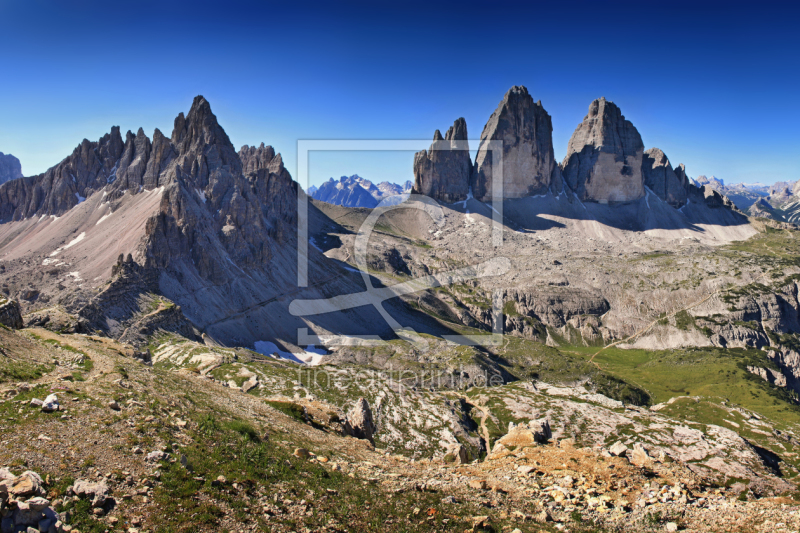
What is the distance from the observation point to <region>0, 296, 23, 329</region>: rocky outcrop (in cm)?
3947

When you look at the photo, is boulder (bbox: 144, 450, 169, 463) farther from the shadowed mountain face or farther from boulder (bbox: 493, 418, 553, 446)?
the shadowed mountain face

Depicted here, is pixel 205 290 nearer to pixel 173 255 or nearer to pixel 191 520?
pixel 173 255

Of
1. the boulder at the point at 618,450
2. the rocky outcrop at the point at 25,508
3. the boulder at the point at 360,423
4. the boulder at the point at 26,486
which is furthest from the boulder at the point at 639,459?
the boulder at the point at 26,486

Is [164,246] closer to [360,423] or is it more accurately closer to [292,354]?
[292,354]

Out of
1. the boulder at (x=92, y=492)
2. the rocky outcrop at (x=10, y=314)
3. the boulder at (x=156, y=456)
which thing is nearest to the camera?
the boulder at (x=92, y=492)

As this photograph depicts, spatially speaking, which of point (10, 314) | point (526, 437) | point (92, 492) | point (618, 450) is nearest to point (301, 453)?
point (92, 492)

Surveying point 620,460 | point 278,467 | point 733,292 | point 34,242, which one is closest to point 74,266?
point 34,242

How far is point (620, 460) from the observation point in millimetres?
29578

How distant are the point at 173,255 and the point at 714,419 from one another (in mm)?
139466

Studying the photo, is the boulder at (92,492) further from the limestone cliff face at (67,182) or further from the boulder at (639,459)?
the limestone cliff face at (67,182)

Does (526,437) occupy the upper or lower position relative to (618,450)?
lower

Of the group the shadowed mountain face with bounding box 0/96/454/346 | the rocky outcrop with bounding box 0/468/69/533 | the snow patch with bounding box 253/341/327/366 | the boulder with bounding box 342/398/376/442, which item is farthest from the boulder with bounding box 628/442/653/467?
the snow patch with bounding box 253/341/327/366

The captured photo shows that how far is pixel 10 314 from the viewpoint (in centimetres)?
4056

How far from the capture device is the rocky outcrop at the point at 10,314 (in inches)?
1554
